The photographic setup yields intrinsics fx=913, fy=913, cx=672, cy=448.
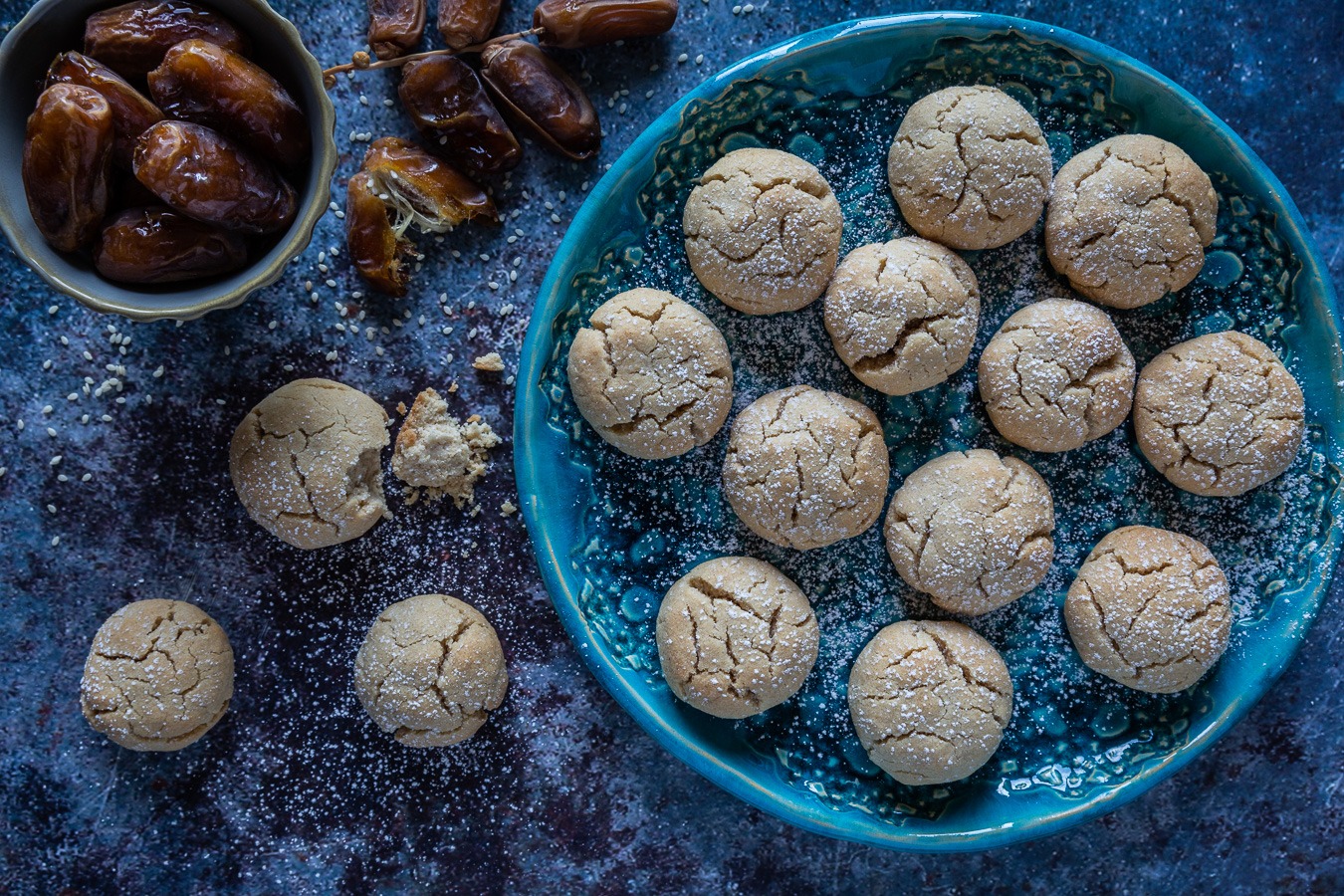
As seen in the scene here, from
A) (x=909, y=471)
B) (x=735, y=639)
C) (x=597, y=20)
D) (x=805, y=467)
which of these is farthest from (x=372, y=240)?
(x=909, y=471)

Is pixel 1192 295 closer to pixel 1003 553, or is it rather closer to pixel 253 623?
pixel 1003 553

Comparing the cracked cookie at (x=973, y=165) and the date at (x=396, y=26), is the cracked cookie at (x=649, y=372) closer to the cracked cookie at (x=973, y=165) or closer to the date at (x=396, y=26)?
the cracked cookie at (x=973, y=165)

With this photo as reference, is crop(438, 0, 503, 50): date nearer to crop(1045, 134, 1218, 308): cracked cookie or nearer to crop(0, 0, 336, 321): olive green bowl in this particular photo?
crop(0, 0, 336, 321): olive green bowl

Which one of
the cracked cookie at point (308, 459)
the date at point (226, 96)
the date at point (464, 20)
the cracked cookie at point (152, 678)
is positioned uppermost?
the date at point (464, 20)

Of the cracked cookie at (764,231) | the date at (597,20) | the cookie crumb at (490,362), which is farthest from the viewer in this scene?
the cookie crumb at (490,362)

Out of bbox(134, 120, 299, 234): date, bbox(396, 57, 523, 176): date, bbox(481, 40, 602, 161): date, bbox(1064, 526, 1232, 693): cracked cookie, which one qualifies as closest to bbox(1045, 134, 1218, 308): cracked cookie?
bbox(1064, 526, 1232, 693): cracked cookie

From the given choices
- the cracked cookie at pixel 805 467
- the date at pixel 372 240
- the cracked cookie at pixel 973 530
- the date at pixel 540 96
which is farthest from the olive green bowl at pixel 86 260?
the cracked cookie at pixel 973 530

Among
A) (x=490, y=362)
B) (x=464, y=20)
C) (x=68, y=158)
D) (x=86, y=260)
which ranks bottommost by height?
(x=490, y=362)

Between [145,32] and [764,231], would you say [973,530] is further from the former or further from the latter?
[145,32]
